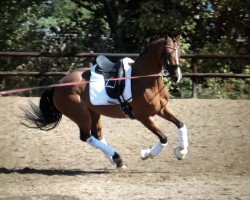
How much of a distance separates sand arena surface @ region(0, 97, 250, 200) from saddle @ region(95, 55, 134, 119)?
3.22 ft

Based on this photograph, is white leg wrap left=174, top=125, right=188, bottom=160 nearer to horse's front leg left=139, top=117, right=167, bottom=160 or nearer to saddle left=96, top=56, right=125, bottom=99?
horse's front leg left=139, top=117, right=167, bottom=160

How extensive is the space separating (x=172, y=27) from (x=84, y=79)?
618 centimetres

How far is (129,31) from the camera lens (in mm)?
14703

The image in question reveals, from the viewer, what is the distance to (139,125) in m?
10.4

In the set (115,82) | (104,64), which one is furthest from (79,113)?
(104,64)

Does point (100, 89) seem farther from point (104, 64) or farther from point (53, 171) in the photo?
point (53, 171)

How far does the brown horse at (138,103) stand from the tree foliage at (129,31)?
5218 millimetres

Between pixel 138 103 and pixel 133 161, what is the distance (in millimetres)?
1144

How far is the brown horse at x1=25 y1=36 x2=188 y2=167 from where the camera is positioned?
749cm

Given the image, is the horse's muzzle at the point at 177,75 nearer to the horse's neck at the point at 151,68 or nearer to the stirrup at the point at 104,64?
the horse's neck at the point at 151,68

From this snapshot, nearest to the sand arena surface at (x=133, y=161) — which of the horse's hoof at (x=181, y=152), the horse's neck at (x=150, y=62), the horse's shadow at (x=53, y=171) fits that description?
the horse's shadow at (x=53, y=171)

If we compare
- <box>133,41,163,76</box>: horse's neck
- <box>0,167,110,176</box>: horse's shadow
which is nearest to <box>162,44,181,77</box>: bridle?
<box>133,41,163,76</box>: horse's neck

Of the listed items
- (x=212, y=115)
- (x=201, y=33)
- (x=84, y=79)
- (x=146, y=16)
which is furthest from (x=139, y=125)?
(x=201, y=33)

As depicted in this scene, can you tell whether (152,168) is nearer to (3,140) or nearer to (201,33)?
(3,140)
